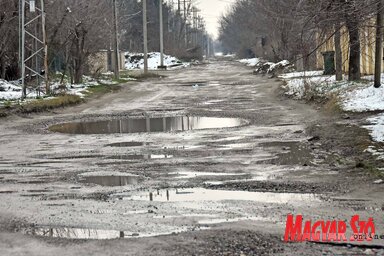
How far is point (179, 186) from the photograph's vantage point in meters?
8.57

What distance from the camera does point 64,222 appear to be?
6543 mm

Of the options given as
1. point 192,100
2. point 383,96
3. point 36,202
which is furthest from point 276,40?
point 36,202

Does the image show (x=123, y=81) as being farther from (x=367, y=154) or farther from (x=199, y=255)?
(x=199, y=255)

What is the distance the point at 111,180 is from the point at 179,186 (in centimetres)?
126

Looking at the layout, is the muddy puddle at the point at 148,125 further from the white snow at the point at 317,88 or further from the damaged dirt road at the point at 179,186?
the white snow at the point at 317,88

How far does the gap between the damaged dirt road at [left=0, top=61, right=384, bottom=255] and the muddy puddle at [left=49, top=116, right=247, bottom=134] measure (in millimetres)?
58

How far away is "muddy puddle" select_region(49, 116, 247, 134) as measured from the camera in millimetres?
16406

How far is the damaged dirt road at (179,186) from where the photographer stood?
18.8 feet

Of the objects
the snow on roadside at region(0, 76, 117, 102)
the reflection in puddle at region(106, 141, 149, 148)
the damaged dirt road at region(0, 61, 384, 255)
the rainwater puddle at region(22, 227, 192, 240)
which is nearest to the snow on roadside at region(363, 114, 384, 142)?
the damaged dirt road at region(0, 61, 384, 255)

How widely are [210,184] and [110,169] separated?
2317 millimetres

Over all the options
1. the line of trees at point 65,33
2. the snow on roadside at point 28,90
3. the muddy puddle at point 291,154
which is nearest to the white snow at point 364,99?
the muddy puddle at point 291,154

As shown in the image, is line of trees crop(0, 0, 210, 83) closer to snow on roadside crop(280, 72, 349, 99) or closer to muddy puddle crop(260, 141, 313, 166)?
snow on roadside crop(280, 72, 349, 99)

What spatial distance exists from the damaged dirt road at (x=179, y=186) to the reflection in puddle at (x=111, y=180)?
0.02m

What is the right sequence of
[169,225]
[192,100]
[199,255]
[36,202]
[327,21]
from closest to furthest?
[199,255] < [169,225] < [36,202] < [327,21] < [192,100]
